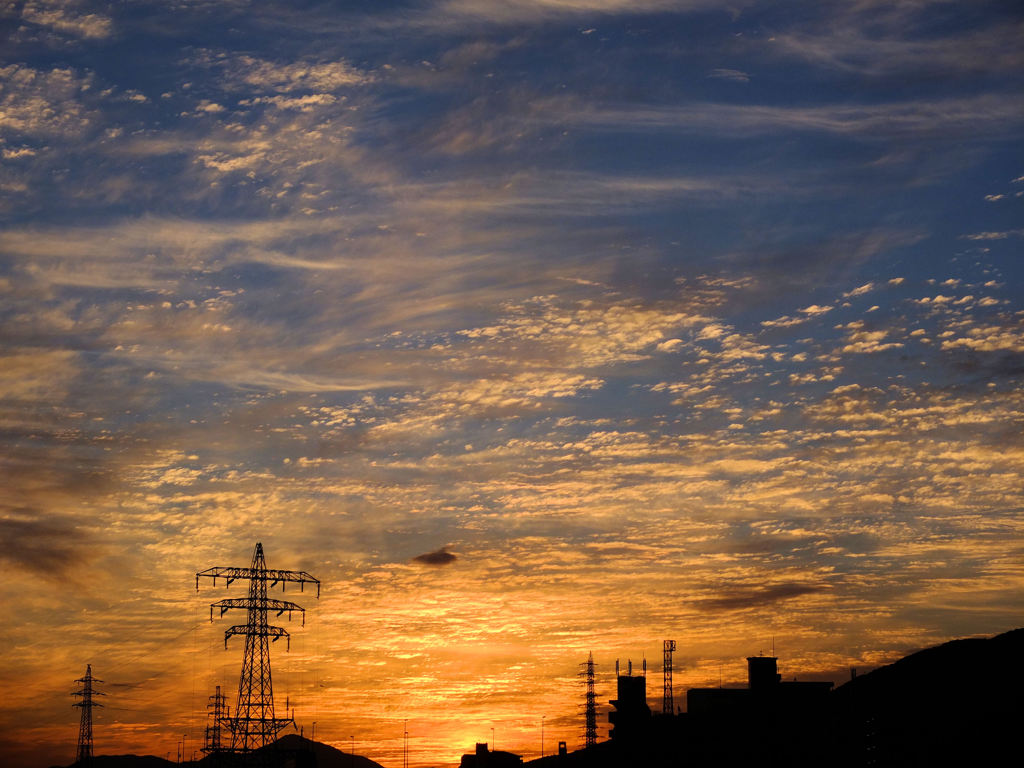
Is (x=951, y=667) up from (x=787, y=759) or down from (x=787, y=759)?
up

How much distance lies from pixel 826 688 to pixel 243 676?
186ft

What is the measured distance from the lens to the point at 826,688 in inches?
4323

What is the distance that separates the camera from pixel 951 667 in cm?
9612

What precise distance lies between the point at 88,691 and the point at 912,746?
113640mm

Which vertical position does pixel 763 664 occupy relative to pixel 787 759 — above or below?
above

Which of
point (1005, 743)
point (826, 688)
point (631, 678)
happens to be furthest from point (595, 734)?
point (1005, 743)

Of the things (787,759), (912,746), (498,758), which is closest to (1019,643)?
(912,746)

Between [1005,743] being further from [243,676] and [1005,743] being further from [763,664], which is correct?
[243,676]

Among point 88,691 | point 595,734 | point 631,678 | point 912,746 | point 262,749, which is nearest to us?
point 912,746

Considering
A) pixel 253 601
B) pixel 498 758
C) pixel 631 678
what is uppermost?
pixel 253 601

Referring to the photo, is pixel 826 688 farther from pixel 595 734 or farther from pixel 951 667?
pixel 595 734

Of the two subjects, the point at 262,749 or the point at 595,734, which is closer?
the point at 262,749

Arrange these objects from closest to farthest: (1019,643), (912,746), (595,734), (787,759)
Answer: (912,746)
(1019,643)
(787,759)
(595,734)

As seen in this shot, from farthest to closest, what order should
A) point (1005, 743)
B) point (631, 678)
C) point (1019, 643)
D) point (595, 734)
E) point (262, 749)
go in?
point (595, 734) → point (631, 678) → point (262, 749) → point (1019, 643) → point (1005, 743)
